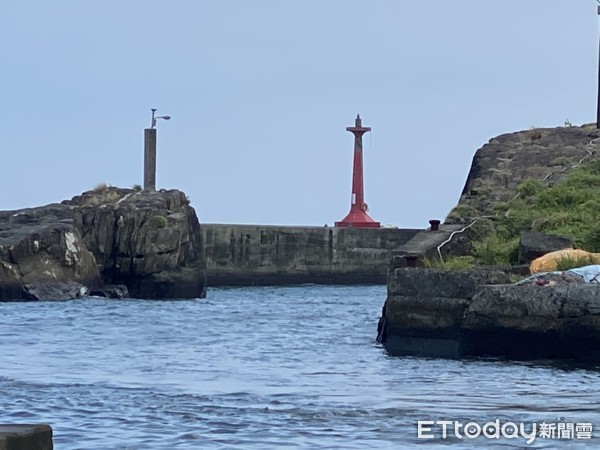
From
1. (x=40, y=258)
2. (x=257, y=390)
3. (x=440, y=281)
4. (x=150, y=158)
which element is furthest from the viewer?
(x=150, y=158)

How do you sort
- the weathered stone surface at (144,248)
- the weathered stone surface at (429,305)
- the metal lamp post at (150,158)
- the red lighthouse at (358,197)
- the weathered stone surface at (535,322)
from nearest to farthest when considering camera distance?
1. the weathered stone surface at (535,322)
2. the weathered stone surface at (429,305)
3. the weathered stone surface at (144,248)
4. the metal lamp post at (150,158)
5. the red lighthouse at (358,197)

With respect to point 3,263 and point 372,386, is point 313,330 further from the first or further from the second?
point 3,263

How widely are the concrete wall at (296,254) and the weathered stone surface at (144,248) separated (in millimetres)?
13672

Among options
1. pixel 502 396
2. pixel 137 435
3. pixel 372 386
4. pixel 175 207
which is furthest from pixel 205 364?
pixel 175 207

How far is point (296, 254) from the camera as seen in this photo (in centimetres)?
6134

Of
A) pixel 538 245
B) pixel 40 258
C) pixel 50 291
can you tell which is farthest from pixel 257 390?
pixel 40 258

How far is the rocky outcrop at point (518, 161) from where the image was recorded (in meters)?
30.2

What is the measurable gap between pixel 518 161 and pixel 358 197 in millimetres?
28059

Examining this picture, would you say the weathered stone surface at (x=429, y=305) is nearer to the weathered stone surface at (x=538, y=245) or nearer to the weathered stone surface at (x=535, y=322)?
the weathered stone surface at (x=535, y=322)

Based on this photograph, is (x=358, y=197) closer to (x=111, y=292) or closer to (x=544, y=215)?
(x=111, y=292)

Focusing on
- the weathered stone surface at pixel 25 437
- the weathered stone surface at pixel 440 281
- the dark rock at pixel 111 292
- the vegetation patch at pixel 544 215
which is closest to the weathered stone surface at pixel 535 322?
the weathered stone surface at pixel 440 281

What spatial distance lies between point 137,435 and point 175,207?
3655 centimetres

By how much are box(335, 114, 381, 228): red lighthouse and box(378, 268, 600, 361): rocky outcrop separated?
4209 centimetres

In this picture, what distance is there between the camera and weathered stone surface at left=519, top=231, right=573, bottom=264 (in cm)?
2078
